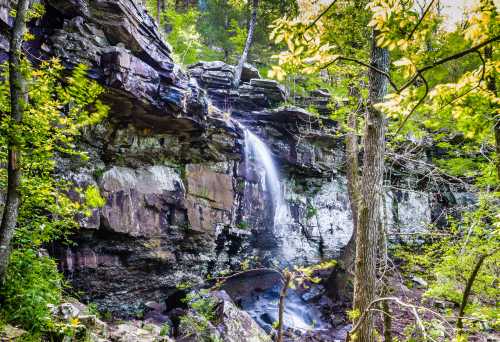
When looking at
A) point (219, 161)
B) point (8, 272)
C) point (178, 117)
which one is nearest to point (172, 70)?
point (178, 117)

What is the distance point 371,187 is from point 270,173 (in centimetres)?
961

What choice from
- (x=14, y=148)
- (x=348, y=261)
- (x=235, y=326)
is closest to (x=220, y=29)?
(x=348, y=261)

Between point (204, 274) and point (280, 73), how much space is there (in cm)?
1049

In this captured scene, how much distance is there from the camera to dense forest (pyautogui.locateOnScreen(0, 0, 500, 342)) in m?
3.39

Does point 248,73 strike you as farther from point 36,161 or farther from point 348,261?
point 36,161

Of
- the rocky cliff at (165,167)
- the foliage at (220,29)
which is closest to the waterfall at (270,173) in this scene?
the rocky cliff at (165,167)

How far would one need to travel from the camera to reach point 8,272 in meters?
4.11

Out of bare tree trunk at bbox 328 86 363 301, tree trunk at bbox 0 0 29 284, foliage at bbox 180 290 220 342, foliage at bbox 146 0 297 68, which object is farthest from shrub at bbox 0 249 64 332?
foliage at bbox 146 0 297 68

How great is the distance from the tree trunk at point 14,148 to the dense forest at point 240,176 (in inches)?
0.8

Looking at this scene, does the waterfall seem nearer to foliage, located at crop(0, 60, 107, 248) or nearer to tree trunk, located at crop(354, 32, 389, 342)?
tree trunk, located at crop(354, 32, 389, 342)

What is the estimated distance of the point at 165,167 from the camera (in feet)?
35.2

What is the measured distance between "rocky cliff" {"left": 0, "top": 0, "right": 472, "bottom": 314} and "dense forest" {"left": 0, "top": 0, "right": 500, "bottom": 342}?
2.4 inches

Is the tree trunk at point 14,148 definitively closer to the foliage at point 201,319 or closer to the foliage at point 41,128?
the foliage at point 41,128

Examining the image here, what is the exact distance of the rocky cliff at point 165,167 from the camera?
8.24m
